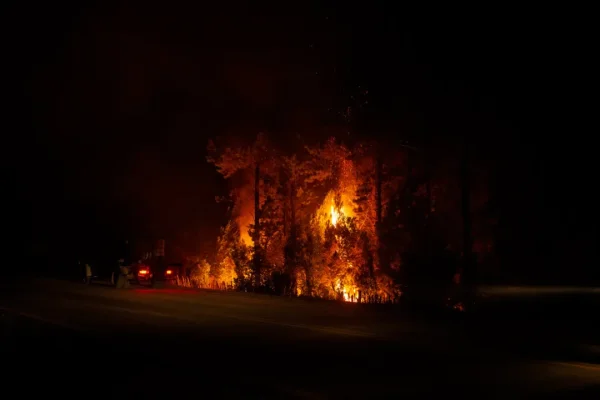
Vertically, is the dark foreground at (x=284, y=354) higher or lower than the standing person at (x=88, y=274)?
lower

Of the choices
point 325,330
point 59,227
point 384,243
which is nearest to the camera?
point 325,330

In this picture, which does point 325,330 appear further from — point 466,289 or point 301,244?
point 301,244

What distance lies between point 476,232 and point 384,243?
13.6 meters

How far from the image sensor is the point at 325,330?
1930 centimetres

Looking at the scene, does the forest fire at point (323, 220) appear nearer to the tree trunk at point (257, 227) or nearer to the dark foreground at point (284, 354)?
the tree trunk at point (257, 227)

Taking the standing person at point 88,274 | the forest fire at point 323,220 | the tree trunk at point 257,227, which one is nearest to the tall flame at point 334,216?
the forest fire at point 323,220

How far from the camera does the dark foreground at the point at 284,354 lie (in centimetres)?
1158

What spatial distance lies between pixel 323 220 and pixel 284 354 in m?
17.6

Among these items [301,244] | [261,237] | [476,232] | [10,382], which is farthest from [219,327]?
[476,232]

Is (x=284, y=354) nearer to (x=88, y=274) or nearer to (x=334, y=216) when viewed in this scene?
(x=334, y=216)

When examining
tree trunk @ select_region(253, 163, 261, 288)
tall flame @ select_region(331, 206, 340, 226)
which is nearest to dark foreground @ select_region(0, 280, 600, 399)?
tall flame @ select_region(331, 206, 340, 226)

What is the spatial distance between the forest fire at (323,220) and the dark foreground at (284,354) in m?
3.77

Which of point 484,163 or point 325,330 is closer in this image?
point 325,330

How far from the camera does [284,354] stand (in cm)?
1510
